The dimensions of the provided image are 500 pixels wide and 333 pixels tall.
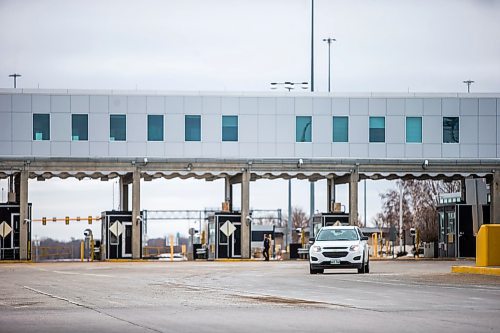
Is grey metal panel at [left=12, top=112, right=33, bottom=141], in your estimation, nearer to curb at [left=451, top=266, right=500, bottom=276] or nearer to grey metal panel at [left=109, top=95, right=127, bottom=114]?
grey metal panel at [left=109, top=95, right=127, bottom=114]

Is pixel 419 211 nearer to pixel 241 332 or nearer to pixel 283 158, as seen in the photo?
pixel 283 158

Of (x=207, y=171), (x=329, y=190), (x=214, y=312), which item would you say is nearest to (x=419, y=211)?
(x=329, y=190)

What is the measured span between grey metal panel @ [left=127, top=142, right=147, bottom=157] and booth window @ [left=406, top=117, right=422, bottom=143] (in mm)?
15816

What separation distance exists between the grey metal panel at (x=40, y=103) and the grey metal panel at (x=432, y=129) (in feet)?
73.4

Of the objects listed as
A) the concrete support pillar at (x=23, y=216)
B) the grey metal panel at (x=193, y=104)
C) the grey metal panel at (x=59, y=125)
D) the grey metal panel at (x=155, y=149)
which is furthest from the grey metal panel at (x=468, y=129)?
the concrete support pillar at (x=23, y=216)

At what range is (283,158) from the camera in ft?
232

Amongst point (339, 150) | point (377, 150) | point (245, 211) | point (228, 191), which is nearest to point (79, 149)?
point (245, 211)

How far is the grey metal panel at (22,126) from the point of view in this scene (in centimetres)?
6856

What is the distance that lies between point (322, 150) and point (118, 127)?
12.2m

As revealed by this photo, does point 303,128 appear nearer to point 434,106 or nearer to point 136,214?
point 434,106

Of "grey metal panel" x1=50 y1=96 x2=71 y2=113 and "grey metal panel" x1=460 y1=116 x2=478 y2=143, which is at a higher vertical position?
Result: "grey metal panel" x1=50 y1=96 x2=71 y2=113

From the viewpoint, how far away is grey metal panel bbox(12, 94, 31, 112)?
68.7 metres

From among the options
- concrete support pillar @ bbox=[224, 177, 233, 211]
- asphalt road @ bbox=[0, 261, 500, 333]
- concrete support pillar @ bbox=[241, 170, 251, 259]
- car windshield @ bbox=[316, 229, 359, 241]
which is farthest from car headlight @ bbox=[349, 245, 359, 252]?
concrete support pillar @ bbox=[224, 177, 233, 211]

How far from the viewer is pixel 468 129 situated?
2827 inches
